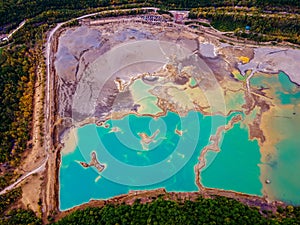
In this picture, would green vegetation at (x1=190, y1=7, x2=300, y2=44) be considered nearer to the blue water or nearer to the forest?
the forest

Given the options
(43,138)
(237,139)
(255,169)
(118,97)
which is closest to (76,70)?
(118,97)

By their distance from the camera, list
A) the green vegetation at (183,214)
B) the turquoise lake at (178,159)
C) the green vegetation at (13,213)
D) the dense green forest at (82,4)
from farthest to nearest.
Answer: the dense green forest at (82,4) < the turquoise lake at (178,159) < the green vegetation at (13,213) < the green vegetation at (183,214)

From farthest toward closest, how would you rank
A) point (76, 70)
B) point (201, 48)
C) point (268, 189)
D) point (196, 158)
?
point (201, 48) < point (76, 70) < point (196, 158) < point (268, 189)

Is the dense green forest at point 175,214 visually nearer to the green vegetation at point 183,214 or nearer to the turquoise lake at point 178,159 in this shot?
the green vegetation at point 183,214

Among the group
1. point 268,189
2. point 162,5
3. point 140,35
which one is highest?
point 162,5

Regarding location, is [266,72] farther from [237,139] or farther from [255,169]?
[255,169]

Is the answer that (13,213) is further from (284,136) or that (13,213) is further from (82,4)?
(82,4)

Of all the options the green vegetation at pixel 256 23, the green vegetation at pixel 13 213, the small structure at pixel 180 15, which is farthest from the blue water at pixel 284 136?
the green vegetation at pixel 13 213
